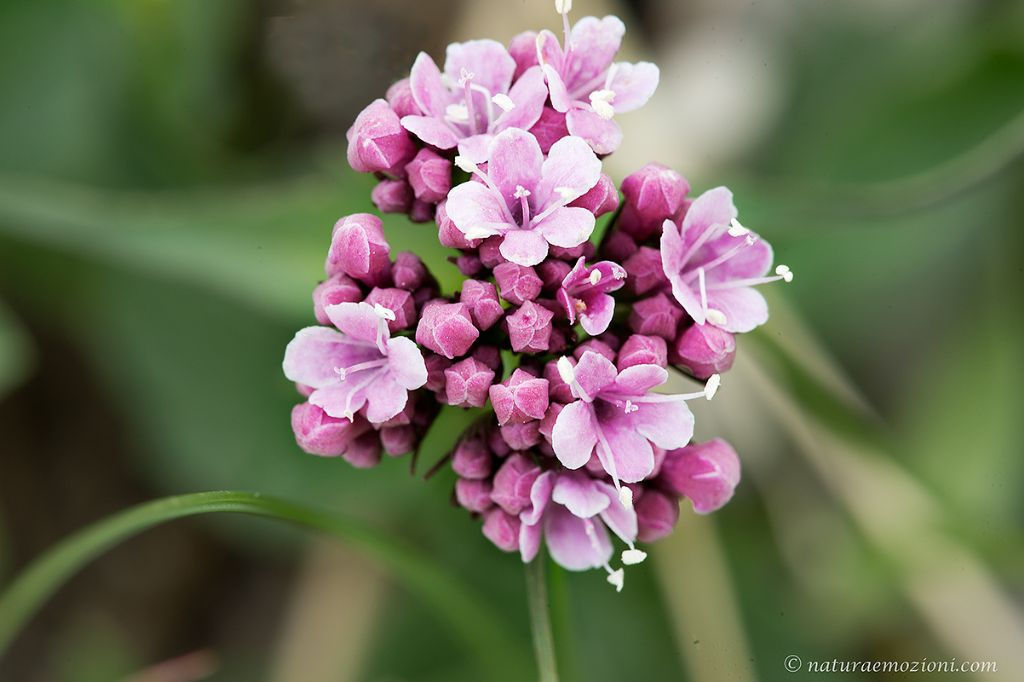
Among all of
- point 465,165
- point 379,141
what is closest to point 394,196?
point 379,141

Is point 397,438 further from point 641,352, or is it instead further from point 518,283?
point 641,352

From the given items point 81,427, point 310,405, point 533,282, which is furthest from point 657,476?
point 81,427

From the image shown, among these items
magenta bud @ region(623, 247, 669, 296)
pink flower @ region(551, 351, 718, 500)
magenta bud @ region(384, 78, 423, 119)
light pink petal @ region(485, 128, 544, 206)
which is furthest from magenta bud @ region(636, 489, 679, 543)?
magenta bud @ region(384, 78, 423, 119)

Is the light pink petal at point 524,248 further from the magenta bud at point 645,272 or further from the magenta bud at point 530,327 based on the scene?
the magenta bud at point 645,272

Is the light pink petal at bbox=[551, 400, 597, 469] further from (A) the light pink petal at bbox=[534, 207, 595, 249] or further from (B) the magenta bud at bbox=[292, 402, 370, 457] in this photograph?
(B) the magenta bud at bbox=[292, 402, 370, 457]

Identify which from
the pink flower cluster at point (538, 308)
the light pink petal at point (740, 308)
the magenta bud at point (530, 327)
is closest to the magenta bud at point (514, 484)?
the pink flower cluster at point (538, 308)

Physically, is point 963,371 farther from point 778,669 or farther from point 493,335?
point 493,335
